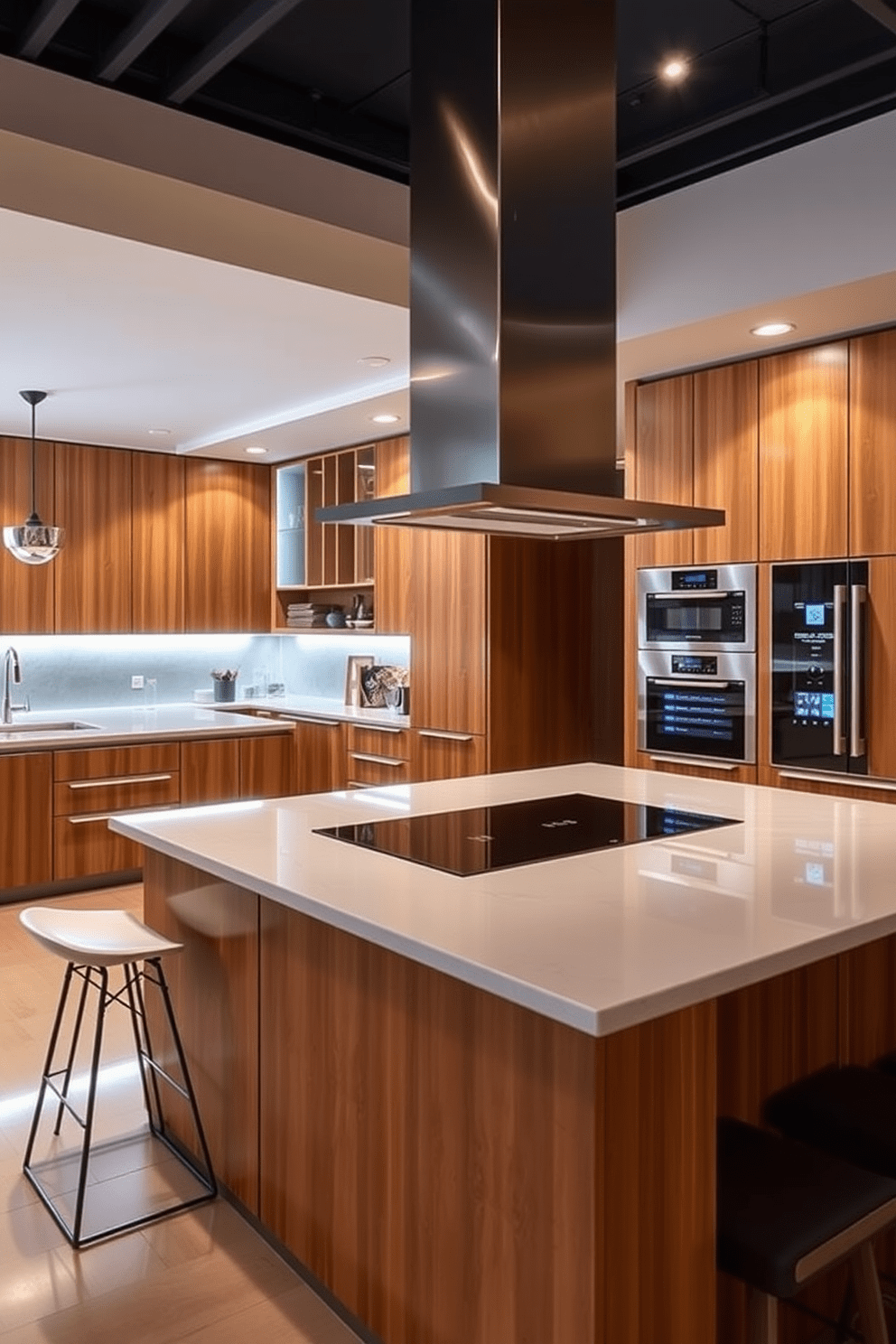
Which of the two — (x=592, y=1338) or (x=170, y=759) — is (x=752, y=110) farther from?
(x=170, y=759)

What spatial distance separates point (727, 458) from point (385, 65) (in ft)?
6.32

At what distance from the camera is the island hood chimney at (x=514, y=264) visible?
86.7 inches

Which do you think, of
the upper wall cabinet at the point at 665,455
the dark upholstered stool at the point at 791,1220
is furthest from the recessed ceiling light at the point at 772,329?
the dark upholstered stool at the point at 791,1220

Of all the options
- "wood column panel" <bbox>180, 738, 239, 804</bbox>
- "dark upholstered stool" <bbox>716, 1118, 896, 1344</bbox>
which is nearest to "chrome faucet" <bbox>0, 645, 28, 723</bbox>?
"wood column panel" <bbox>180, 738, 239, 804</bbox>

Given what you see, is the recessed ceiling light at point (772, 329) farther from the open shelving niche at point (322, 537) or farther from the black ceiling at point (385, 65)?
the open shelving niche at point (322, 537)

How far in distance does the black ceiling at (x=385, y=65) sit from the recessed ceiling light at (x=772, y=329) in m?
0.56

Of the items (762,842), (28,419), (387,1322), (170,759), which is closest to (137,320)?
(28,419)

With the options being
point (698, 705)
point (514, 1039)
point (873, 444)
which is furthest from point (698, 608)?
point (514, 1039)

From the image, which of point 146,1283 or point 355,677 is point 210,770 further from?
point 146,1283

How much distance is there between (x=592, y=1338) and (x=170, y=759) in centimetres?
441

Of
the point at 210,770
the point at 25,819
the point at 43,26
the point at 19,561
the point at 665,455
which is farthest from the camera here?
the point at 19,561

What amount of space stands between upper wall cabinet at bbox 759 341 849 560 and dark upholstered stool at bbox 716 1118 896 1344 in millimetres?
2481

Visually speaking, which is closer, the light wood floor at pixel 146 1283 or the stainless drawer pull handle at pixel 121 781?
the light wood floor at pixel 146 1283

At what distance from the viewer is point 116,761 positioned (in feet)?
17.6
